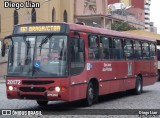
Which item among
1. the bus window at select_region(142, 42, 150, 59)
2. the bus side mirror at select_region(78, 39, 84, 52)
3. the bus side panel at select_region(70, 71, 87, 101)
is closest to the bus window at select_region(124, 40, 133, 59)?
the bus window at select_region(142, 42, 150, 59)

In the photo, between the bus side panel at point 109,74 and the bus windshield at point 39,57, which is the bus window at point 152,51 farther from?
the bus windshield at point 39,57

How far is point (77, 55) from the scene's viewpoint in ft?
53.6

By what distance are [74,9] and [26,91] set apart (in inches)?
2939

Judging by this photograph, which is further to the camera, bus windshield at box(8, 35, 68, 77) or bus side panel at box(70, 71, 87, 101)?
bus side panel at box(70, 71, 87, 101)

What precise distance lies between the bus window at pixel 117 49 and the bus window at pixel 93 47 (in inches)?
72.2

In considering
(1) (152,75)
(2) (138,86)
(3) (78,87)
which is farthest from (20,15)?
(3) (78,87)

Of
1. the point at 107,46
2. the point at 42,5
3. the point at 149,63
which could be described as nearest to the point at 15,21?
the point at 42,5

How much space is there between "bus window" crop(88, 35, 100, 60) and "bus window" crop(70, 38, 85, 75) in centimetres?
75

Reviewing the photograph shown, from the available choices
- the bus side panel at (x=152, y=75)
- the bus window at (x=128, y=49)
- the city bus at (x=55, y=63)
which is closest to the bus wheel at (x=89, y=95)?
the city bus at (x=55, y=63)

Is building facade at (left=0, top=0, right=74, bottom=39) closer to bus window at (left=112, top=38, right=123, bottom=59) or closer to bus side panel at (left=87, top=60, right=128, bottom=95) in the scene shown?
bus window at (left=112, top=38, right=123, bottom=59)

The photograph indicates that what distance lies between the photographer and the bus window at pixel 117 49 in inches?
791

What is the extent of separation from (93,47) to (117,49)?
277cm

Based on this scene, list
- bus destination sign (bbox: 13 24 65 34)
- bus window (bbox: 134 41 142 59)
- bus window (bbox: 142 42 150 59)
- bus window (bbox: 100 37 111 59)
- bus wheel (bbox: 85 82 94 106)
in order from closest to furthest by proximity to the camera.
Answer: bus destination sign (bbox: 13 24 65 34) < bus wheel (bbox: 85 82 94 106) < bus window (bbox: 100 37 111 59) < bus window (bbox: 134 41 142 59) < bus window (bbox: 142 42 150 59)

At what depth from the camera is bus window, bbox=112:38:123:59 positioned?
20.1 m
